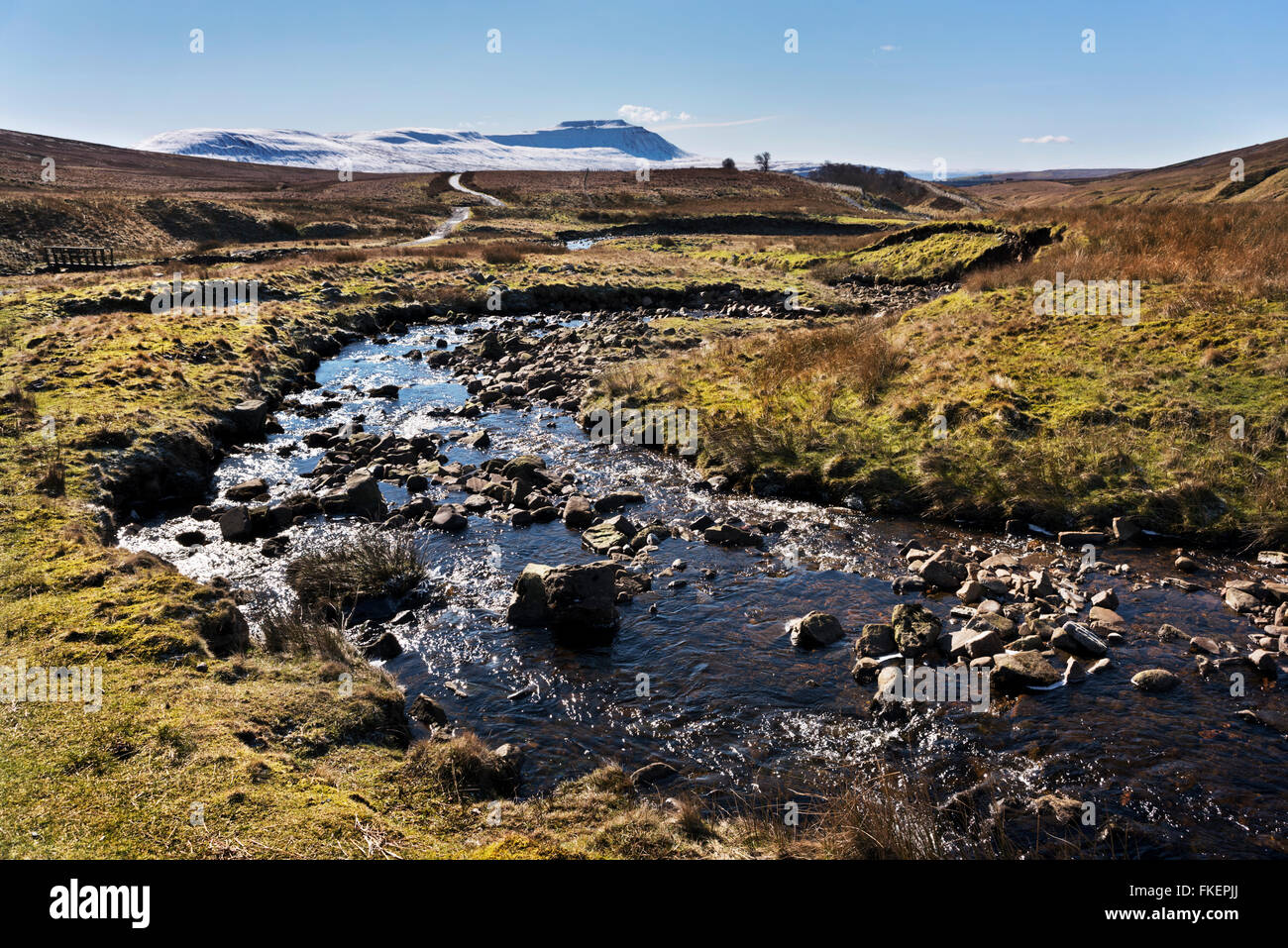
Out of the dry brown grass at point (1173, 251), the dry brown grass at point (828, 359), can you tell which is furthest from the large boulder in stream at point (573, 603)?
the dry brown grass at point (1173, 251)

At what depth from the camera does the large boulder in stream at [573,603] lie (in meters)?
10.4

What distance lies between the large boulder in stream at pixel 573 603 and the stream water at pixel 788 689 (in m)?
0.26

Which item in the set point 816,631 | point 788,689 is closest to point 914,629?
point 816,631

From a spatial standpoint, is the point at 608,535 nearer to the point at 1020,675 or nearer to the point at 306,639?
the point at 306,639

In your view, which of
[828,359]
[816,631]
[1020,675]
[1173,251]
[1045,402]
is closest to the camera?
[1020,675]

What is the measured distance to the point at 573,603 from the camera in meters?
10.4

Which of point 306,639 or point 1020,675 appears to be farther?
point 306,639

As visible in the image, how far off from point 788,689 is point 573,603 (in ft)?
11.4

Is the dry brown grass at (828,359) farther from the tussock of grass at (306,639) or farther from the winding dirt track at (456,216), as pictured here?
the winding dirt track at (456,216)

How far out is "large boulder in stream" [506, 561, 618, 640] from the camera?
34.1 feet

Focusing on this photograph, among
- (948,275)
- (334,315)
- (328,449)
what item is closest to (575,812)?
(328,449)

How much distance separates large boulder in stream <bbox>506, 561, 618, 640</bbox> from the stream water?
0.86 feet
